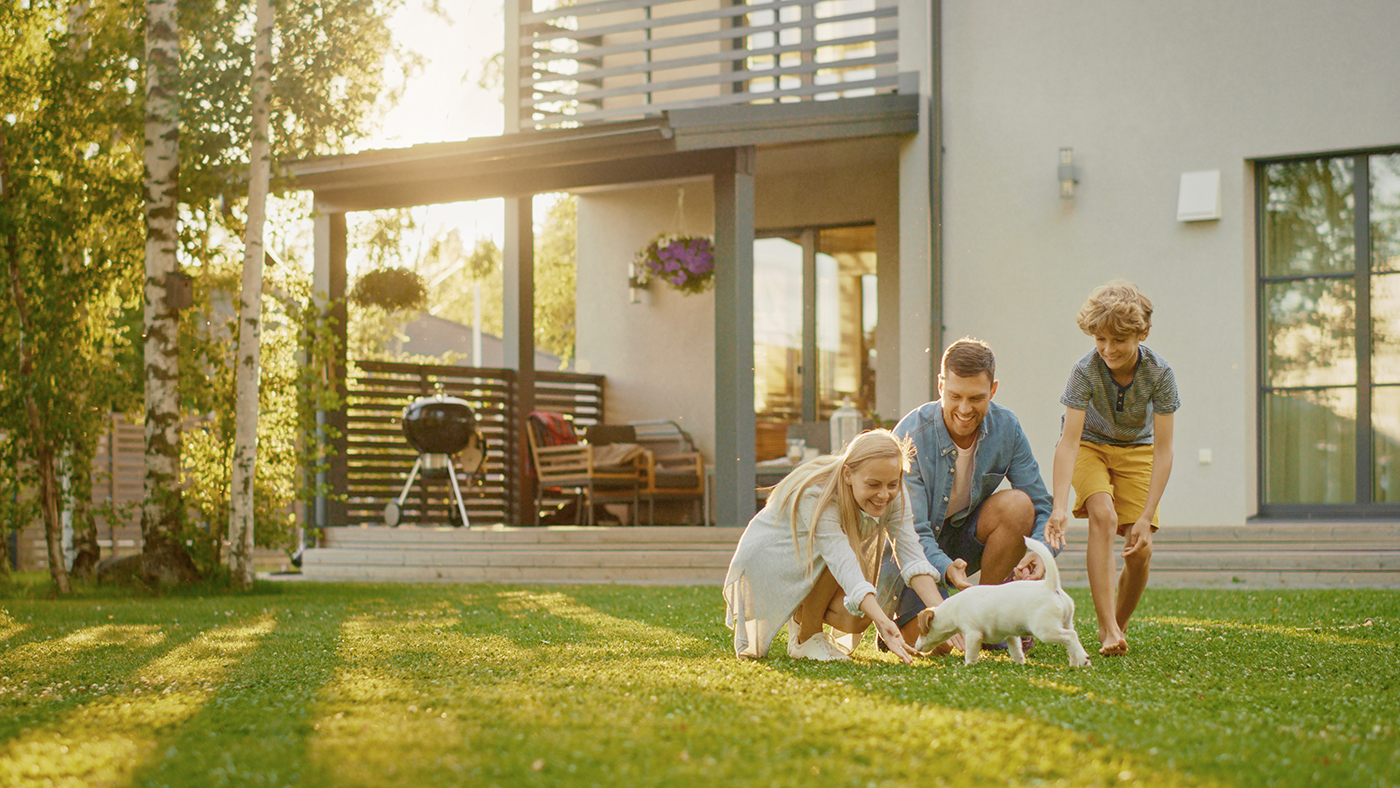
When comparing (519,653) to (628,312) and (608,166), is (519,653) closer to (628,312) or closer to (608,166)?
(608,166)

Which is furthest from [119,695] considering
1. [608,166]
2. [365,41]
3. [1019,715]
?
[608,166]

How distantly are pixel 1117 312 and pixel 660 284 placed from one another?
349 inches

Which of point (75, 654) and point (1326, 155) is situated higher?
point (1326, 155)

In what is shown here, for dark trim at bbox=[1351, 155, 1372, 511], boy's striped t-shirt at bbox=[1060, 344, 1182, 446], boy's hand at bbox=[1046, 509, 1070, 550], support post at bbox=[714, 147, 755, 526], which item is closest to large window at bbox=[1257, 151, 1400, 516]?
dark trim at bbox=[1351, 155, 1372, 511]

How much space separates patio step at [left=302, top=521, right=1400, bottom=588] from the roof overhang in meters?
2.76

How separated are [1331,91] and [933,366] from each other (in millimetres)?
3352

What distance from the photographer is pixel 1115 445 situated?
4305mm

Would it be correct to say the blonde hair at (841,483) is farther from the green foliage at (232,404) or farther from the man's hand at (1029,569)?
the green foliage at (232,404)

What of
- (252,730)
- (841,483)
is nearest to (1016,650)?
(841,483)

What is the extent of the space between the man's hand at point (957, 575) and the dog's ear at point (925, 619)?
12 centimetres

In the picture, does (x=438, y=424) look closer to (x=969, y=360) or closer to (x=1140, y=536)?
(x=969, y=360)

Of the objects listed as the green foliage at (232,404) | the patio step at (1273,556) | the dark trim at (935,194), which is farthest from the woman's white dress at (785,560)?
the dark trim at (935,194)

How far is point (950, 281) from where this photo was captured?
9.83m

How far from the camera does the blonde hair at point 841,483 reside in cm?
377
